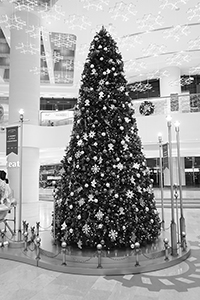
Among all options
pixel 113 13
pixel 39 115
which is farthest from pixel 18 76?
pixel 113 13

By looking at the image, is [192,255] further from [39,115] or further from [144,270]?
[39,115]

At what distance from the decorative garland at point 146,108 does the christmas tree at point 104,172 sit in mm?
6481

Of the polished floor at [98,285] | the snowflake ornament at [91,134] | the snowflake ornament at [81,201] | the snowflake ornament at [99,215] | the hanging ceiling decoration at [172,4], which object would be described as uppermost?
the hanging ceiling decoration at [172,4]

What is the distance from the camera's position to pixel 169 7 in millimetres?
11805

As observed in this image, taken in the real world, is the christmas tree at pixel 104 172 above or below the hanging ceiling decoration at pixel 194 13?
below

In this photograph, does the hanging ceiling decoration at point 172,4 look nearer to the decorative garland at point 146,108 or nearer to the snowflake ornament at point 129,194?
the decorative garland at point 146,108

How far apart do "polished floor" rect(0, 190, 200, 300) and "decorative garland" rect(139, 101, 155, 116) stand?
8.03 m

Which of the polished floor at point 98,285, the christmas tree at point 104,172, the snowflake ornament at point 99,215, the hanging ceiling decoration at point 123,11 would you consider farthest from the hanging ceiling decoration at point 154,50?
the polished floor at point 98,285

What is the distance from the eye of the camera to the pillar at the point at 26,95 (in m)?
11.8

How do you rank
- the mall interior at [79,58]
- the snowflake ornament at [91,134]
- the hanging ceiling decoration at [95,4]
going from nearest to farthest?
the snowflake ornament at [91,134] < the mall interior at [79,58] < the hanging ceiling decoration at [95,4]

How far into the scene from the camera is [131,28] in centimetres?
1348

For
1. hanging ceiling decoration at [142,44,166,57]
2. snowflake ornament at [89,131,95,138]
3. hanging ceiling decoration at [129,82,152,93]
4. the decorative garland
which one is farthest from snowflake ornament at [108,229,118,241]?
hanging ceiling decoration at [129,82,152,93]

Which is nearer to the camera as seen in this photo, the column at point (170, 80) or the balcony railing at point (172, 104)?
the balcony railing at point (172, 104)

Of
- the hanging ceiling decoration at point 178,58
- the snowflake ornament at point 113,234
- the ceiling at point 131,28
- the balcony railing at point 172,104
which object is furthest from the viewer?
the hanging ceiling decoration at point 178,58
